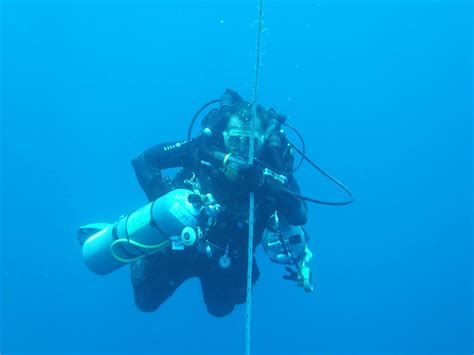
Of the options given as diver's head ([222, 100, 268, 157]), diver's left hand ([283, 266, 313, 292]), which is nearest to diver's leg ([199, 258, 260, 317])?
diver's left hand ([283, 266, 313, 292])

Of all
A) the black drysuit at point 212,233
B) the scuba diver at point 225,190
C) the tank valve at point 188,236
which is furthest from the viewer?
the black drysuit at point 212,233

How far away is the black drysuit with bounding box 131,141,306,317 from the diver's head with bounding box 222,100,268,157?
33 cm

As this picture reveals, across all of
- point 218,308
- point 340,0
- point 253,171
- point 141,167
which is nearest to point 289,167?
point 253,171

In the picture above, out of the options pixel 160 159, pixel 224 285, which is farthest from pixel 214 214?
pixel 224 285

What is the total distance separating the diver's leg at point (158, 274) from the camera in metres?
4.75

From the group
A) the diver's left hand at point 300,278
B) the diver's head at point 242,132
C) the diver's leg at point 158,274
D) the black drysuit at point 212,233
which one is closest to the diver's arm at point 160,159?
the black drysuit at point 212,233

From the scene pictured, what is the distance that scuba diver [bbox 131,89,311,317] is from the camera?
11.8 feet

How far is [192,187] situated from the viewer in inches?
165

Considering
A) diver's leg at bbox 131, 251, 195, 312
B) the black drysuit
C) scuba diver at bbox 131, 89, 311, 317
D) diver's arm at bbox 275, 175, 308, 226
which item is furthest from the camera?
diver's leg at bbox 131, 251, 195, 312

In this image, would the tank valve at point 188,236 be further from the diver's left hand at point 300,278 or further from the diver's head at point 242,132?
the diver's left hand at point 300,278

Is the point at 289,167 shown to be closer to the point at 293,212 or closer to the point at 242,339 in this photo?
the point at 293,212

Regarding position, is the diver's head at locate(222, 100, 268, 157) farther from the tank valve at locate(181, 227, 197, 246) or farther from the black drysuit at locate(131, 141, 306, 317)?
the tank valve at locate(181, 227, 197, 246)

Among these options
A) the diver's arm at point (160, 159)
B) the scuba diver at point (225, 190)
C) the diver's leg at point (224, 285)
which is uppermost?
the diver's arm at point (160, 159)

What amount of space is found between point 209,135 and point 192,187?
0.59 metres
